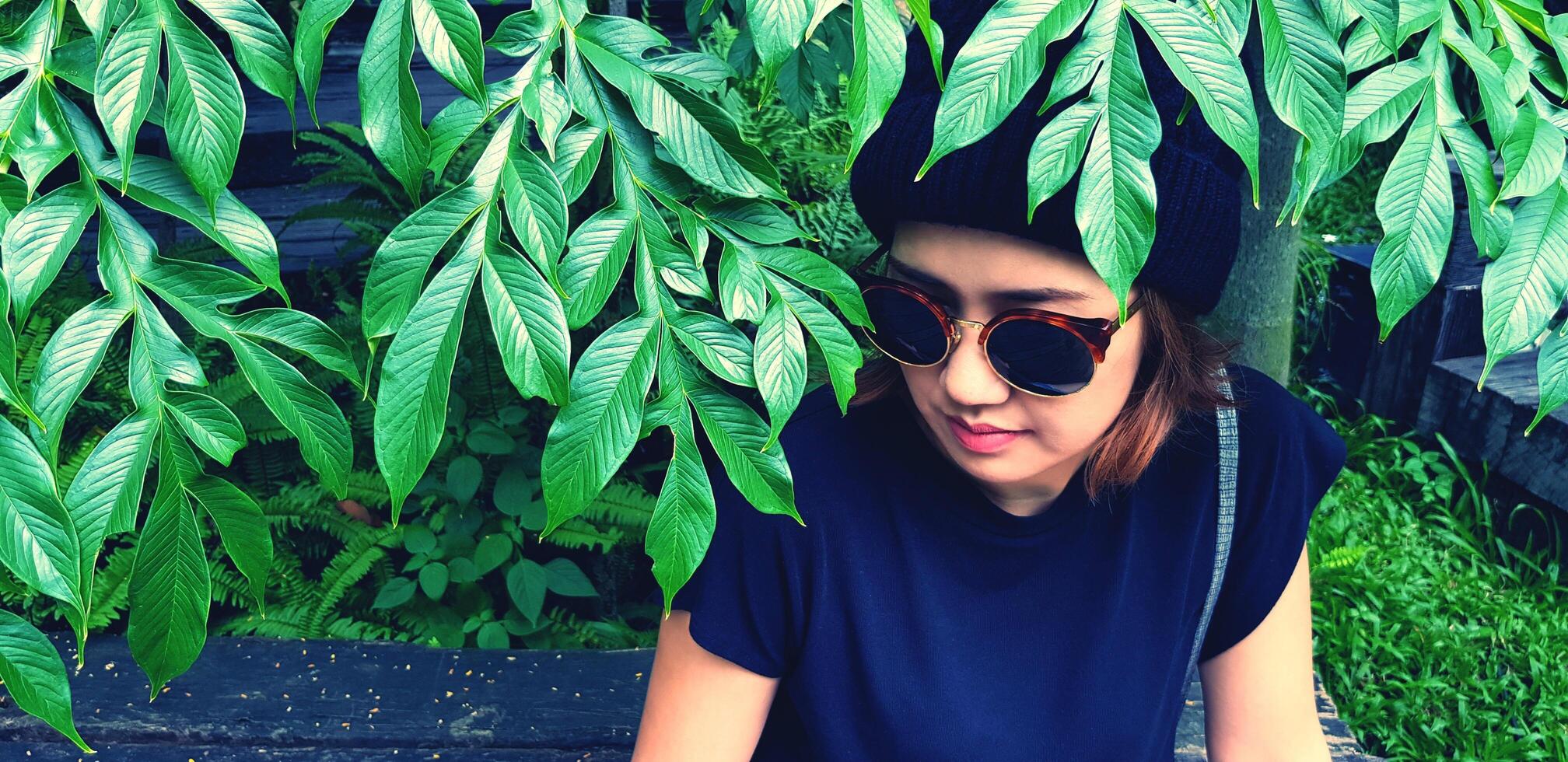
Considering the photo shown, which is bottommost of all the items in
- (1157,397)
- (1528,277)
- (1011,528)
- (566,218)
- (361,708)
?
(361,708)

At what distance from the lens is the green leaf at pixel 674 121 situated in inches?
38.3

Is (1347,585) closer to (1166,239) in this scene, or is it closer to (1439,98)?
(1166,239)

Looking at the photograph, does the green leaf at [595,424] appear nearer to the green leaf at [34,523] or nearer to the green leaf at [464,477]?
the green leaf at [34,523]

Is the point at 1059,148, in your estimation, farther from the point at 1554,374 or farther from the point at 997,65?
the point at 1554,374

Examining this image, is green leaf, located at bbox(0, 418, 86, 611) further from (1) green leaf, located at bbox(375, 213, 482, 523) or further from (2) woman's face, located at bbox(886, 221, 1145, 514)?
(2) woman's face, located at bbox(886, 221, 1145, 514)

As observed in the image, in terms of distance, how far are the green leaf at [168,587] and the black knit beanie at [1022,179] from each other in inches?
30.9

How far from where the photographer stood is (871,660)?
5.57 feet

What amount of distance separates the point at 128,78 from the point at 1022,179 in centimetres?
86

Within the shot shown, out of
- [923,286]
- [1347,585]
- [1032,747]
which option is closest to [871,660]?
[1032,747]

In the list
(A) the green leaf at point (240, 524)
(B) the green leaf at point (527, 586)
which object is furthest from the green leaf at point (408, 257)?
(B) the green leaf at point (527, 586)

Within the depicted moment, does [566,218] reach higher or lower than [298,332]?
higher

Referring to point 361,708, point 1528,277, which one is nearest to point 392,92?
point 1528,277

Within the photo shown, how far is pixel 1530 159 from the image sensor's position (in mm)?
955

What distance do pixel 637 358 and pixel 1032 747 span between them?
104cm
